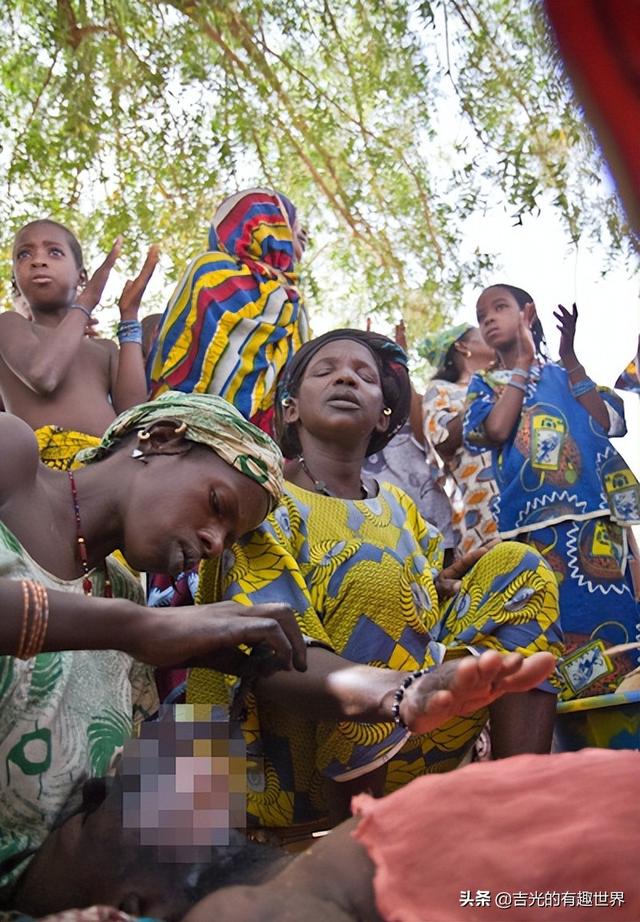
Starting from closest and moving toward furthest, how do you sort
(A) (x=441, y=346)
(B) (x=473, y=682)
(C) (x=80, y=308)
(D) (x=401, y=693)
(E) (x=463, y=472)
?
(B) (x=473, y=682)
(D) (x=401, y=693)
(C) (x=80, y=308)
(E) (x=463, y=472)
(A) (x=441, y=346)

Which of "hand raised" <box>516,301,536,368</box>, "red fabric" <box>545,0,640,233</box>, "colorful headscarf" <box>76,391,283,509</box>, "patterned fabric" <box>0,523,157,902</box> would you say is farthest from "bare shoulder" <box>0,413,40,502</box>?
"hand raised" <box>516,301,536,368</box>

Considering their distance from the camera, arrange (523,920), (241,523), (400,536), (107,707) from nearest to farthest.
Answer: (523,920) < (107,707) < (241,523) < (400,536)

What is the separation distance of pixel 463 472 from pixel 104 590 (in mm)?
2703

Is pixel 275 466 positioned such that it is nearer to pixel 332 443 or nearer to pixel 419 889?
pixel 332 443

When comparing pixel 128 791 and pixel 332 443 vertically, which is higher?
Result: pixel 332 443

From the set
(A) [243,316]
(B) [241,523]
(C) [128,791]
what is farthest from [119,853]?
(A) [243,316]

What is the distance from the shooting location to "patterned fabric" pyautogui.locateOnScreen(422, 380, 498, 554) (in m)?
4.71

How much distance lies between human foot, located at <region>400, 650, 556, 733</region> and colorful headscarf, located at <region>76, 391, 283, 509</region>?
2.28 feet

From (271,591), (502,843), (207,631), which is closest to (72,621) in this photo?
(207,631)

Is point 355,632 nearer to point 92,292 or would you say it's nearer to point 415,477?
point 92,292

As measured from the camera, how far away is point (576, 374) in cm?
463

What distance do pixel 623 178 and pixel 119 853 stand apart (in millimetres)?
1380

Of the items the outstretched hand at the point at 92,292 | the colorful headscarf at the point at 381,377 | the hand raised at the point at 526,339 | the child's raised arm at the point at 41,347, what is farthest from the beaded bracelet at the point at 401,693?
the hand raised at the point at 526,339

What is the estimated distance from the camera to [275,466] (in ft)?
8.08
